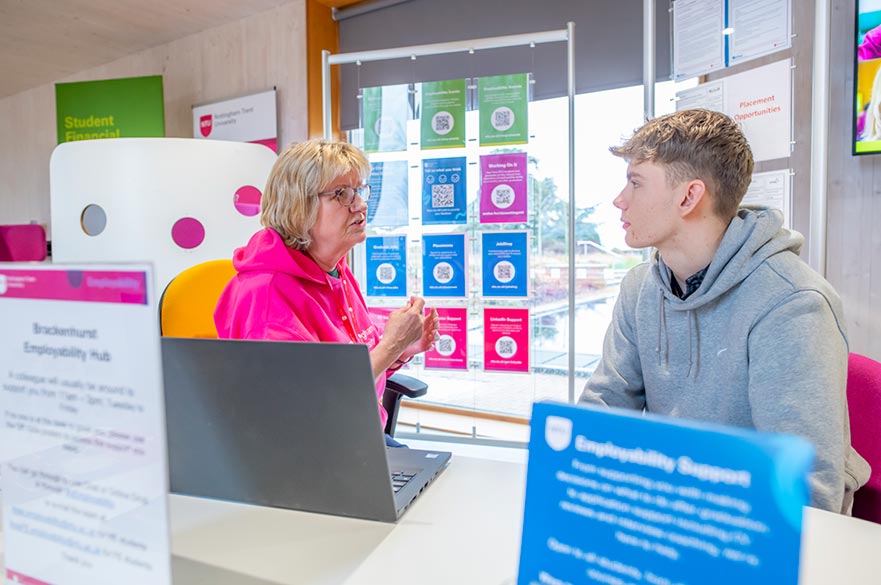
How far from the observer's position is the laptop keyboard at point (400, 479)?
98 centimetres

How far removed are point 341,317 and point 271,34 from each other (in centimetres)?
395

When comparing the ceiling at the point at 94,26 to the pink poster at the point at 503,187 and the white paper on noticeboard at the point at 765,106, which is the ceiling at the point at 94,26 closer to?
the pink poster at the point at 503,187

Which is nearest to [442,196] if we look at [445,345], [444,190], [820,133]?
[444,190]

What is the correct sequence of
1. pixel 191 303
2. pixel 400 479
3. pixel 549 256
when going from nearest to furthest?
pixel 400 479 → pixel 191 303 → pixel 549 256

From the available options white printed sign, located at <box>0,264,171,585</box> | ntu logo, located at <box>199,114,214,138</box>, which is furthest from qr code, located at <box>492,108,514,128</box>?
ntu logo, located at <box>199,114,214,138</box>

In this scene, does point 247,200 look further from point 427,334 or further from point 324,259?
point 427,334

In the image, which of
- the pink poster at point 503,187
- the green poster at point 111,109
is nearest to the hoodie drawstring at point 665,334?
the pink poster at point 503,187

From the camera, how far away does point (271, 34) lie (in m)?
4.75

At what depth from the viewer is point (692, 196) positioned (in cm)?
139

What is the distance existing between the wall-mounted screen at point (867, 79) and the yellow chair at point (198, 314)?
209 centimetres

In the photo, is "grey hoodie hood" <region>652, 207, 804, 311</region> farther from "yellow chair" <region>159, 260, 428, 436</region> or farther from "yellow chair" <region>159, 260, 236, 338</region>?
"yellow chair" <region>159, 260, 236, 338</region>

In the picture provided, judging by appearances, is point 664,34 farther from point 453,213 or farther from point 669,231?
point 669,231

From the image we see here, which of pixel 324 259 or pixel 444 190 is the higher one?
pixel 444 190

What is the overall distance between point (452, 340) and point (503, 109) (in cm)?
125
